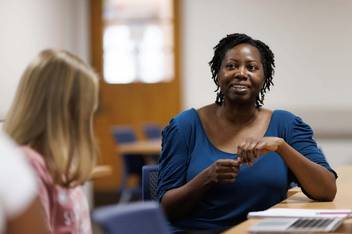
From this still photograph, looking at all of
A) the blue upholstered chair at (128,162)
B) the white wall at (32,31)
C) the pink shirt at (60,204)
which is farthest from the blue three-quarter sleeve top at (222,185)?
the blue upholstered chair at (128,162)

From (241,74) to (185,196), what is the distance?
1.79 feet

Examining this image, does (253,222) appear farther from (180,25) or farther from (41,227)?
(180,25)

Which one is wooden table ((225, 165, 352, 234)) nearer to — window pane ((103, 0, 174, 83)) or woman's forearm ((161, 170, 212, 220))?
woman's forearm ((161, 170, 212, 220))

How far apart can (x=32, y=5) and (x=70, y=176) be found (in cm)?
570

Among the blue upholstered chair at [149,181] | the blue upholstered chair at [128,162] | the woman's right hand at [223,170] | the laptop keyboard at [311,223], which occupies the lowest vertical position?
the blue upholstered chair at [128,162]

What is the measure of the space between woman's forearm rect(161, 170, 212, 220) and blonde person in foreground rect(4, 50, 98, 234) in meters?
0.93

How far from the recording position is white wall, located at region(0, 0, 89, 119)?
646 centimetres

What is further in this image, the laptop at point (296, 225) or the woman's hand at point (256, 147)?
the woman's hand at point (256, 147)

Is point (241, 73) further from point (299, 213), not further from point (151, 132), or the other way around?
point (151, 132)

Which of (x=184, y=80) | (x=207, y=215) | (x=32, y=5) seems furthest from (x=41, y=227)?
(x=184, y=80)

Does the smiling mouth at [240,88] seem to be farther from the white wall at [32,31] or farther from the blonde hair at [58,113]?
the white wall at [32,31]

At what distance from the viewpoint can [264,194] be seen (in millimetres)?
2777

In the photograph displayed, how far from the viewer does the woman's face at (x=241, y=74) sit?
2.89 meters

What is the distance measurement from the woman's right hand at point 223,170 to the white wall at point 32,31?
10.2 ft
